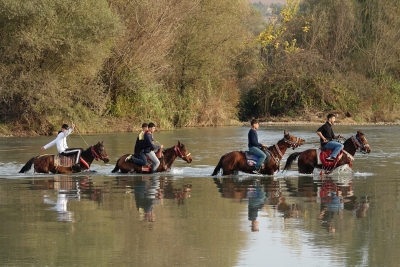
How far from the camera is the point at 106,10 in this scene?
45.9m

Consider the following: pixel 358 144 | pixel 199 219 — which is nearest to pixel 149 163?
pixel 358 144

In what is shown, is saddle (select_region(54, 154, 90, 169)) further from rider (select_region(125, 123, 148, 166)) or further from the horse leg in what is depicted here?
the horse leg

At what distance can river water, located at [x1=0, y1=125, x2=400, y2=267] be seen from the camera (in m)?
11.4

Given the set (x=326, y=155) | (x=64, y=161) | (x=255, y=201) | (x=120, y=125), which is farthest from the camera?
(x=120, y=125)

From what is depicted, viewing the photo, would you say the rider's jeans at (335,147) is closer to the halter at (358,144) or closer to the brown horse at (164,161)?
the halter at (358,144)

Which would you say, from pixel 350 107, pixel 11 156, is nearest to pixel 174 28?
pixel 350 107

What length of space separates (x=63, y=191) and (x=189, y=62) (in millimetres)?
40708

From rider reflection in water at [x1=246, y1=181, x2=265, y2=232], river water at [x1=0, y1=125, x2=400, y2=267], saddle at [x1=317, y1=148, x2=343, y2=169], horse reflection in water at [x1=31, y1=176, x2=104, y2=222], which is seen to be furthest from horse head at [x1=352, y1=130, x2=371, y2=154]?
horse reflection in water at [x1=31, y1=176, x2=104, y2=222]

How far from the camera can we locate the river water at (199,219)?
11.4 meters

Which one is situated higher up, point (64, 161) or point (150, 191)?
point (64, 161)

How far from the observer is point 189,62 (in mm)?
58969

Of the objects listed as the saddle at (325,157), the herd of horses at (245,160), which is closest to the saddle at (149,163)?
the herd of horses at (245,160)

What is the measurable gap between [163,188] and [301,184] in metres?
3.37

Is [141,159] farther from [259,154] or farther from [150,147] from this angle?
[259,154]
